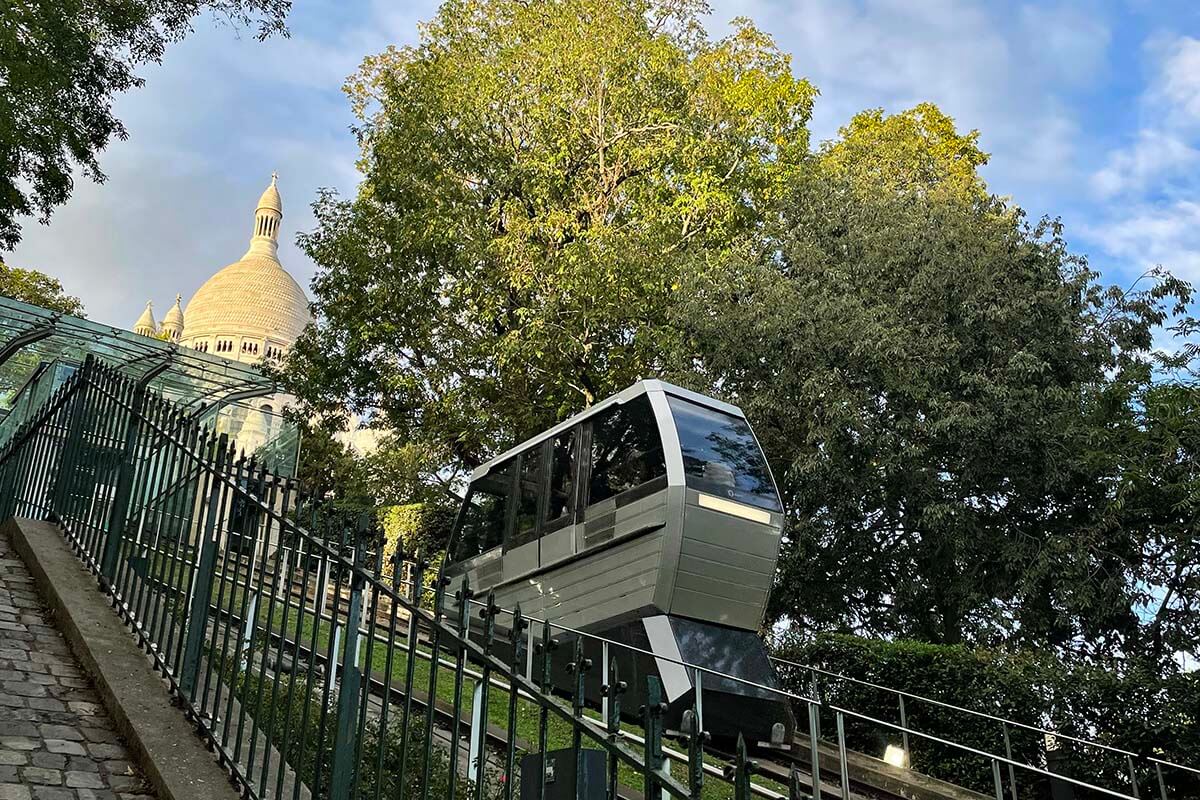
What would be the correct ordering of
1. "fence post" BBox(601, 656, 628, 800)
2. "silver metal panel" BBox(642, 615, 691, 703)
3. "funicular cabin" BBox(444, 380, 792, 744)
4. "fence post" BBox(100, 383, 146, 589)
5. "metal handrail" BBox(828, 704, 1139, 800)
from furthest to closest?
"funicular cabin" BBox(444, 380, 792, 744)
"silver metal panel" BBox(642, 615, 691, 703)
"fence post" BBox(100, 383, 146, 589)
"metal handrail" BBox(828, 704, 1139, 800)
"fence post" BBox(601, 656, 628, 800)

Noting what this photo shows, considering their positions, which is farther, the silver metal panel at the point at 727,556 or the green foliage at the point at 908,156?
the green foliage at the point at 908,156

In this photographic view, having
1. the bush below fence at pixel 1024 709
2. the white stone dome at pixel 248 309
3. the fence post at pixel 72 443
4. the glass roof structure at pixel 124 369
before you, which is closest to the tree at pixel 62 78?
the glass roof structure at pixel 124 369

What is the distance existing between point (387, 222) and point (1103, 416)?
13.5 metres

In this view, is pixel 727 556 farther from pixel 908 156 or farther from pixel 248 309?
pixel 248 309

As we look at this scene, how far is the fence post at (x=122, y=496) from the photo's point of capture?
6.52m


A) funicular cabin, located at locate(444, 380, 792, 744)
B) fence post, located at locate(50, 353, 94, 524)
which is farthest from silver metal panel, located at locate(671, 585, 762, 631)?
fence post, located at locate(50, 353, 94, 524)

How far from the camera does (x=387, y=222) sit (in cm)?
1952

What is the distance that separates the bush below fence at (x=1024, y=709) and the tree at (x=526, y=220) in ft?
23.5

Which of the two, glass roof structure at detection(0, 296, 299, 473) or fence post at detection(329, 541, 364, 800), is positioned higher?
glass roof structure at detection(0, 296, 299, 473)

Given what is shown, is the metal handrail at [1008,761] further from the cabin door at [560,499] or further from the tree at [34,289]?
the tree at [34,289]

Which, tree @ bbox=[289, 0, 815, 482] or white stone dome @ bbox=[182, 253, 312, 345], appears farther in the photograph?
white stone dome @ bbox=[182, 253, 312, 345]

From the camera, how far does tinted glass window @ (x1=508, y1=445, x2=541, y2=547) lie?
1066 cm

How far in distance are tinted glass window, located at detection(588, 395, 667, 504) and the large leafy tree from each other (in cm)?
605

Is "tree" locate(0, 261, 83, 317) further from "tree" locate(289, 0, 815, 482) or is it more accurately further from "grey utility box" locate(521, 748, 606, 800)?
"grey utility box" locate(521, 748, 606, 800)
